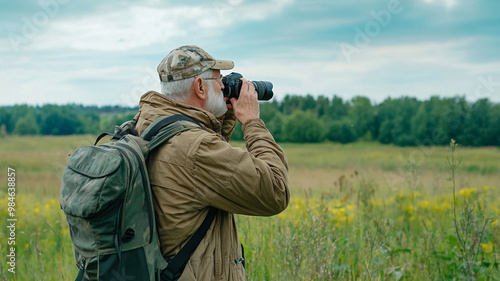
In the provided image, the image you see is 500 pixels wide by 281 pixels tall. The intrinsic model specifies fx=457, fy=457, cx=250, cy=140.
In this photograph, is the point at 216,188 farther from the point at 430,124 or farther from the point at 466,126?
the point at 430,124

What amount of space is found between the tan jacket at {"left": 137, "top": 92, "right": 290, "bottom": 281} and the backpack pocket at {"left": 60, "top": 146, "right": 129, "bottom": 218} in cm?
23

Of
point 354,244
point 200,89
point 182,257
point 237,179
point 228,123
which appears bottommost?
point 354,244

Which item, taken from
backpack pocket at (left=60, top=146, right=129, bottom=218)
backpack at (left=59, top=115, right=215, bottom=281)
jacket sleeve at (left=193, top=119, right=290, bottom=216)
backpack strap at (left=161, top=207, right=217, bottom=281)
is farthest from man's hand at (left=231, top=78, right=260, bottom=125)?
backpack pocket at (left=60, top=146, right=129, bottom=218)

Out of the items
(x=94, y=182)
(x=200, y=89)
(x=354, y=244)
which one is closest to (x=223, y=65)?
(x=200, y=89)

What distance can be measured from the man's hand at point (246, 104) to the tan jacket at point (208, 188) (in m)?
0.24

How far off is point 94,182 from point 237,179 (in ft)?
1.81

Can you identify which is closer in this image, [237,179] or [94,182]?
[94,182]

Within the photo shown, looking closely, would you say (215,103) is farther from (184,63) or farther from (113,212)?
(113,212)

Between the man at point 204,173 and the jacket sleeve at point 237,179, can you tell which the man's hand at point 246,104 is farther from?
the jacket sleeve at point 237,179

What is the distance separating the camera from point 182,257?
6.26ft

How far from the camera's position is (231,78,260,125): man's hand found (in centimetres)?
222

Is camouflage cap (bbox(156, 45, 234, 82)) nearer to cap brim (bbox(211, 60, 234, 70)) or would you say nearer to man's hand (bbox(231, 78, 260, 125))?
cap brim (bbox(211, 60, 234, 70))

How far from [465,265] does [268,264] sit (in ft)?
4.45

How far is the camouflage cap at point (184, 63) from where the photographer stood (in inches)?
80.9
